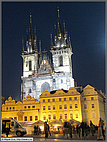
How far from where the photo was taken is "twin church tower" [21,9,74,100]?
6297 cm

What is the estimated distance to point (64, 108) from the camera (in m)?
42.1

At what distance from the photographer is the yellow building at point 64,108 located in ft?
136

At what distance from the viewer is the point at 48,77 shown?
210 feet

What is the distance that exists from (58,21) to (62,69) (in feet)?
62.0

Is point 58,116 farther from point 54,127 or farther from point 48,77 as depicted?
point 48,77

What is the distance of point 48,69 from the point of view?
66.5 metres

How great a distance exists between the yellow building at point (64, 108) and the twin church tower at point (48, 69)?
1782cm

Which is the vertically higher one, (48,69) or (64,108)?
(48,69)

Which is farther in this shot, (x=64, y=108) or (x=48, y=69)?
(x=48, y=69)

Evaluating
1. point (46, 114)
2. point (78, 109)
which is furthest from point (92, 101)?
point (46, 114)

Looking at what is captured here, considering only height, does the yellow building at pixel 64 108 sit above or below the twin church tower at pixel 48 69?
below

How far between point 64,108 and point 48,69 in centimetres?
2599

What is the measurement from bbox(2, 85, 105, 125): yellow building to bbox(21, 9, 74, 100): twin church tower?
17.8 meters

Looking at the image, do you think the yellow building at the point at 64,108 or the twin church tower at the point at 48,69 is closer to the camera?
the yellow building at the point at 64,108
